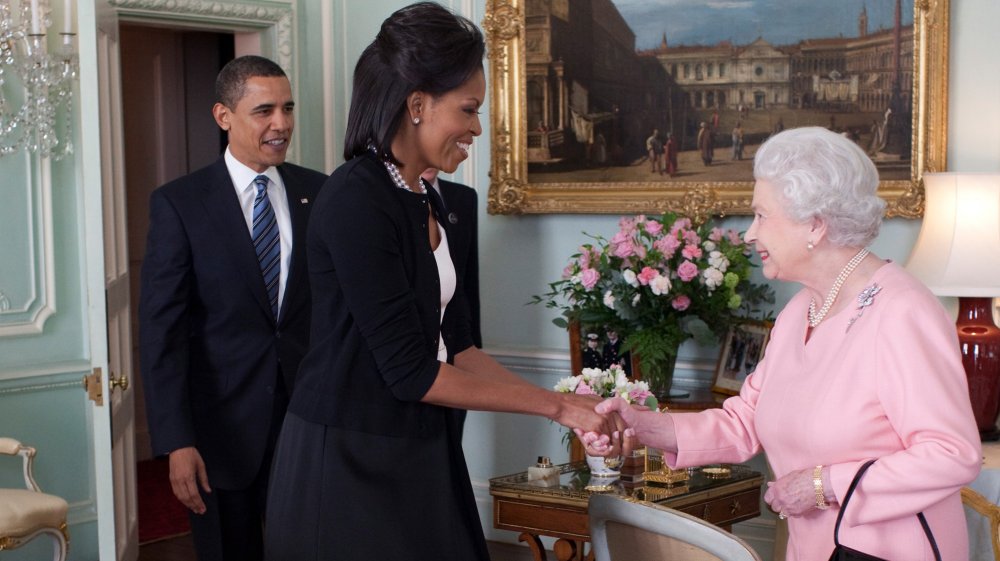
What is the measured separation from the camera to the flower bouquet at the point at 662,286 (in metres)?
4.47

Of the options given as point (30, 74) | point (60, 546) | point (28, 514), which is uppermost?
point (30, 74)

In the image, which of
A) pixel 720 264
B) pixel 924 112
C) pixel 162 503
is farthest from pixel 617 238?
pixel 162 503

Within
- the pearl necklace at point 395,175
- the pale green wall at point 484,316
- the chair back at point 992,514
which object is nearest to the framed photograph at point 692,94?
the pale green wall at point 484,316

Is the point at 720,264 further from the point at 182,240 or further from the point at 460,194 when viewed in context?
the point at 182,240

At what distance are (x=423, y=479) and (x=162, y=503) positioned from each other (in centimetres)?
460

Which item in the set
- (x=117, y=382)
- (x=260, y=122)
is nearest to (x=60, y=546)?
(x=117, y=382)

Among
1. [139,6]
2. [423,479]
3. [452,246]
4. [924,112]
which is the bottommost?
[423,479]

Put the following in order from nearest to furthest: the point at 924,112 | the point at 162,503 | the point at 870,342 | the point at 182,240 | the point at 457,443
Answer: the point at 870,342 < the point at 457,443 < the point at 182,240 < the point at 924,112 < the point at 162,503

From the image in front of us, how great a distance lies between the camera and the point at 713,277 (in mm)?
4430

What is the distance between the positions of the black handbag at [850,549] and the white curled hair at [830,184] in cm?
46

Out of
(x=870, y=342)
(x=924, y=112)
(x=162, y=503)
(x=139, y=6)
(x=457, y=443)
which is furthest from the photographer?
(x=162, y=503)

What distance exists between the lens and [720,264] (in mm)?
4461

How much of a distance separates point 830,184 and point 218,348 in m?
2.07

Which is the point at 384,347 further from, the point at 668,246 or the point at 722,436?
the point at 668,246
